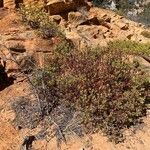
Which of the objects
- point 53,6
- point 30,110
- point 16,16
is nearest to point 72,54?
point 30,110

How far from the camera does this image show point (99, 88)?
6.76 metres

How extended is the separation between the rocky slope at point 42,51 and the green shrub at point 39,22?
0.17 m

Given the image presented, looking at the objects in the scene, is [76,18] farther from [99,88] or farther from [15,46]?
[99,88]

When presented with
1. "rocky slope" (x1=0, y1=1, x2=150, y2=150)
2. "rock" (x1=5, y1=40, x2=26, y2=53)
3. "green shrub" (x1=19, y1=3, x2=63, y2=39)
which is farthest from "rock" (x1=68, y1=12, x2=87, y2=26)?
"rock" (x1=5, y1=40, x2=26, y2=53)

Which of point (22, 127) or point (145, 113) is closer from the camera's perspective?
point (22, 127)

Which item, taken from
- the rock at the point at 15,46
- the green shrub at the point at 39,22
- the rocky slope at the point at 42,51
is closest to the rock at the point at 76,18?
the rocky slope at the point at 42,51

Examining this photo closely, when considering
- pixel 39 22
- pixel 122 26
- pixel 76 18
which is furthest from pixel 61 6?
pixel 122 26

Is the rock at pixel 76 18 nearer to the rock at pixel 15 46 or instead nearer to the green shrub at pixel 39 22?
the green shrub at pixel 39 22

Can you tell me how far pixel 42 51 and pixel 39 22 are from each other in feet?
3.36

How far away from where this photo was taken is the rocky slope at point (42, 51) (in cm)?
621

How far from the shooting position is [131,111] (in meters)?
6.65

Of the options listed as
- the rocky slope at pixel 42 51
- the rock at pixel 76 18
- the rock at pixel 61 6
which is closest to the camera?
the rocky slope at pixel 42 51

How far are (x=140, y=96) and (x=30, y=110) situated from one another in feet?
6.74

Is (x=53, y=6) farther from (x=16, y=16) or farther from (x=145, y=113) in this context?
(x=145, y=113)
